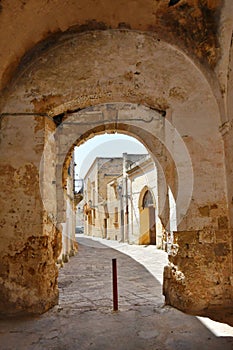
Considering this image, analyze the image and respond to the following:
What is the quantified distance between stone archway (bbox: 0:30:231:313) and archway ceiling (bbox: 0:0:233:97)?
180 millimetres

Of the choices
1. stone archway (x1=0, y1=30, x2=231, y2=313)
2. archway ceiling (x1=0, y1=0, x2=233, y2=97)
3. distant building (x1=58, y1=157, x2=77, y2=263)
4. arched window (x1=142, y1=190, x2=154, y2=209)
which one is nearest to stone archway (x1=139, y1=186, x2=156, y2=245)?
arched window (x1=142, y1=190, x2=154, y2=209)

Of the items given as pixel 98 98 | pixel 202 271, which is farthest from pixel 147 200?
pixel 202 271

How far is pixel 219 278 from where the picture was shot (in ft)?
13.0

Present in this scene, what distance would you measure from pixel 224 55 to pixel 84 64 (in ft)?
6.56

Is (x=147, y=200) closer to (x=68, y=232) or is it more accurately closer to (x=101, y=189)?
(x=68, y=232)

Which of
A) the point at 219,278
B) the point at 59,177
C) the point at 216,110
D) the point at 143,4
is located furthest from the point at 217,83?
the point at 59,177

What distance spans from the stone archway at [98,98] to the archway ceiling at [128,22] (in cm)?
18

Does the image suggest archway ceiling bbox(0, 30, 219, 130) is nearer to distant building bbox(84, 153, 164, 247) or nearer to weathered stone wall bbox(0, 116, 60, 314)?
weathered stone wall bbox(0, 116, 60, 314)

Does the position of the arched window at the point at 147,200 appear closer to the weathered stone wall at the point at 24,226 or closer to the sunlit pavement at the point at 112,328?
the sunlit pavement at the point at 112,328

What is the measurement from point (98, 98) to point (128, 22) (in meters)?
1.19

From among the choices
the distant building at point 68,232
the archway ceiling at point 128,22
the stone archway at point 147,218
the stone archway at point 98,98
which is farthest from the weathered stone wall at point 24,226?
the stone archway at point 147,218

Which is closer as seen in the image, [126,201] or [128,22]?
[128,22]

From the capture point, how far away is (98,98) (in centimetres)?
473

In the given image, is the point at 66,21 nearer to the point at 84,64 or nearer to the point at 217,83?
the point at 84,64
